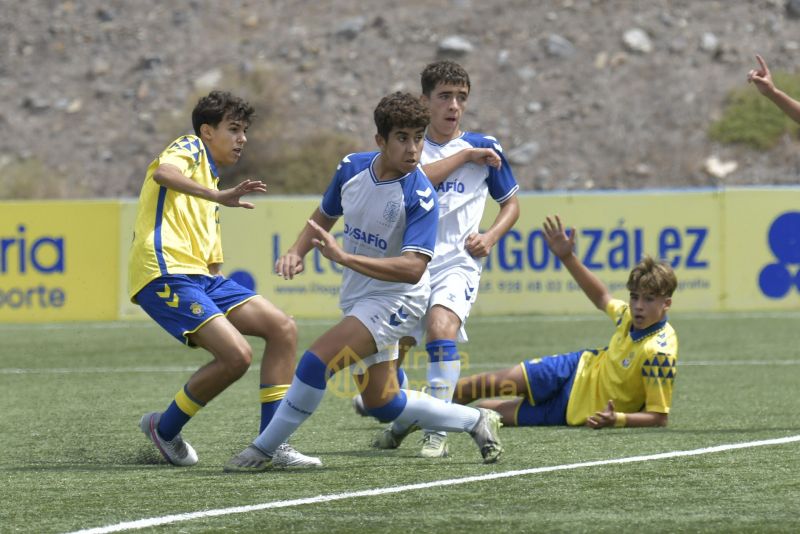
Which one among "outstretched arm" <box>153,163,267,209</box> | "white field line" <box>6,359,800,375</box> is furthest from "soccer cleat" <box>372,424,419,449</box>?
"white field line" <box>6,359,800,375</box>

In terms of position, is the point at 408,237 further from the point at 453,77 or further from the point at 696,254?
the point at 696,254

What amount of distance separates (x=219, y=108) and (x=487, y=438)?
2.03 m

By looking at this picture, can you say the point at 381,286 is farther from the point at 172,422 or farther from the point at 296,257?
the point at 172,422

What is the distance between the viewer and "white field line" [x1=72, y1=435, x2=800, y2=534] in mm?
4660

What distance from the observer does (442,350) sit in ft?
22.5

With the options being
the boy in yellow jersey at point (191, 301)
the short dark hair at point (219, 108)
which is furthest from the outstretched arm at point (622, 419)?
the short dark hair at point (219, 108)

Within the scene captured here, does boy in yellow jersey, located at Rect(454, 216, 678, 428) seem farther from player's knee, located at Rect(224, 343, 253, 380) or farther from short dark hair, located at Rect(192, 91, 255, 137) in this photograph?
player's knee, located at Rect(224, 343, 253, 380)

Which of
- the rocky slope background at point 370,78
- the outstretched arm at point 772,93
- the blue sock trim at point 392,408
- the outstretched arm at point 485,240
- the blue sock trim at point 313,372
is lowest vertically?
the blue sock trim at point 392,408

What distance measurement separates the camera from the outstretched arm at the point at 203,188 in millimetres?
6004

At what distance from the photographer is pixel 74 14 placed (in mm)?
38000

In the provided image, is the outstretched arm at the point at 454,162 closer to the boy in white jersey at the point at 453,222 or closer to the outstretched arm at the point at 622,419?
the boy in white jersey at the point at 453,222

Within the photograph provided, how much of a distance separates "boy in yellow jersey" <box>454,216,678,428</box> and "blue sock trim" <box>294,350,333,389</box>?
1861 millimetres

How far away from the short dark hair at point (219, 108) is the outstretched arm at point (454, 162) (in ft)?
3.19

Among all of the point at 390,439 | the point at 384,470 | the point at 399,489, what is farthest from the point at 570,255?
the point at 399,489
